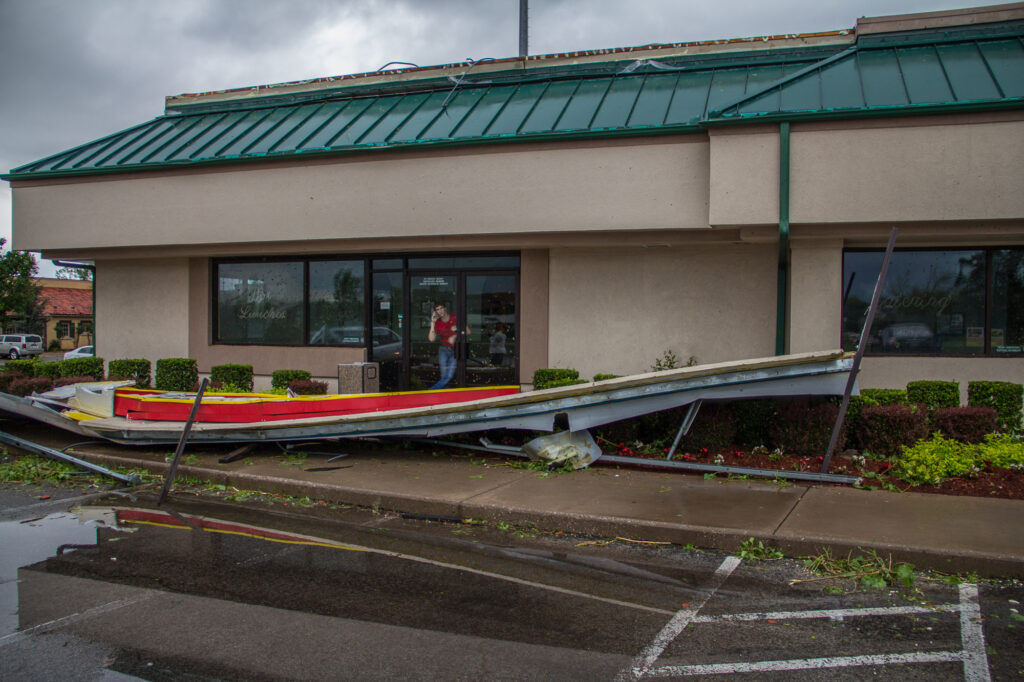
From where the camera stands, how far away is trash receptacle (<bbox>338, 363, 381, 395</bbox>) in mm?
11766

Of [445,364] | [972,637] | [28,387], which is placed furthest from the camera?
[445,364]

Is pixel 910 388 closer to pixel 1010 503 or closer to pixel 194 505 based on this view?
pixel 1010 503

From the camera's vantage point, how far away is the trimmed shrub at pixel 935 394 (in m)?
9.96

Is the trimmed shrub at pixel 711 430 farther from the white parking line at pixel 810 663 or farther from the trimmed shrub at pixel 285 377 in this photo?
the trimmed shrub at pixel 285 377

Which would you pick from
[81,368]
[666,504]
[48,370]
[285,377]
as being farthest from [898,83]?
[48,370]

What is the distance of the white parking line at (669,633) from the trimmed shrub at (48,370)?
561 inches

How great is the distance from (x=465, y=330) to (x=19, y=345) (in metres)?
50.1

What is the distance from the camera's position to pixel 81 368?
49.9ft

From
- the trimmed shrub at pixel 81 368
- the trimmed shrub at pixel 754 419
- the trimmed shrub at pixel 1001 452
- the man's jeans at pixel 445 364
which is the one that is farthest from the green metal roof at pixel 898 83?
the trimmed shrub at pixel 81 368

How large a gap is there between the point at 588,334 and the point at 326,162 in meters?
5.28

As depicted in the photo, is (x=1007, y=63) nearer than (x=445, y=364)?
Yes

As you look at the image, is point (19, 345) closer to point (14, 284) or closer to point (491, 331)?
point (14, 284)

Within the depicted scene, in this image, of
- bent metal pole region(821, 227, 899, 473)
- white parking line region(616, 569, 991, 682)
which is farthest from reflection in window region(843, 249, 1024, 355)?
white parking line region(616, 569, 991, 682)

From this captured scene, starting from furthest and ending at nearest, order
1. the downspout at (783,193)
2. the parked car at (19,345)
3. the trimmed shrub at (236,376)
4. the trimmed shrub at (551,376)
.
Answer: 1. the parked car at (19,345)
2. the trimmed shrub at (236,376)
3. the trimmed shrub at (551,376)
4. the downspout at (783,193)
